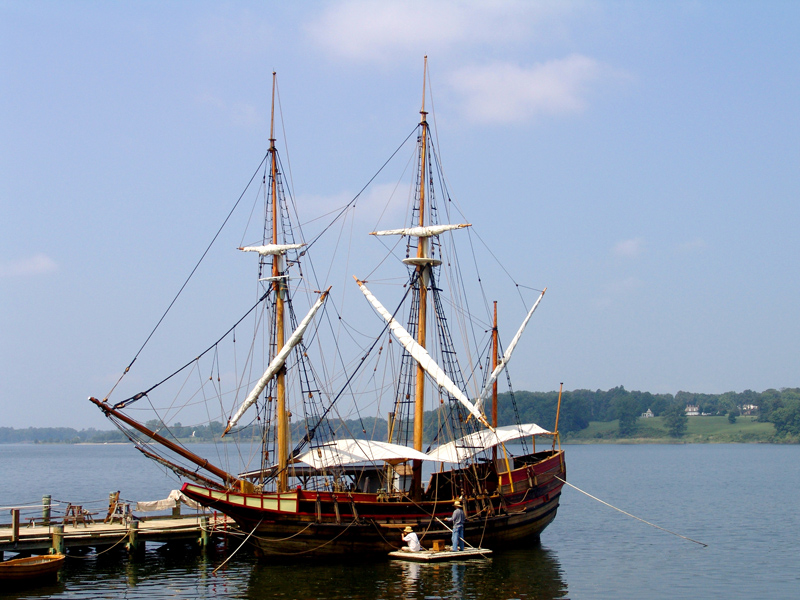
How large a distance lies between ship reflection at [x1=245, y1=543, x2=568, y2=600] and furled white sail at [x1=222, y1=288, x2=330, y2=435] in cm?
764

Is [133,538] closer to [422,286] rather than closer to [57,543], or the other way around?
[57,543]

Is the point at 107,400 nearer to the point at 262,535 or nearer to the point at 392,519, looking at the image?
the point at 262,535

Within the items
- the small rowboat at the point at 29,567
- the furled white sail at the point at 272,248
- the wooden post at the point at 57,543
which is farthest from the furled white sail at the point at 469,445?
the small rowboat at the point at 29,567

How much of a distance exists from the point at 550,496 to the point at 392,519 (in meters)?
11.0

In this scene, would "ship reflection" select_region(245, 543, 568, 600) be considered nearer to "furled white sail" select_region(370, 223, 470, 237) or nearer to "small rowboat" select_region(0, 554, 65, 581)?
"small rowboat" select_region(0, 554, 65, 581)

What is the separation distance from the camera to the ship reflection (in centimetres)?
3209

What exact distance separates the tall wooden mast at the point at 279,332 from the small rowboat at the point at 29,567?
36.0ft

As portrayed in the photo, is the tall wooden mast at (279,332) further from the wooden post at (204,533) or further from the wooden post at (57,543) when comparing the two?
the wooden post at (57,543)

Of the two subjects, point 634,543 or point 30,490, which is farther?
point 30,490

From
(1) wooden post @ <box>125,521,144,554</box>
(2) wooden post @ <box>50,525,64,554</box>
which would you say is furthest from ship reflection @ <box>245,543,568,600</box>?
(2) wooden post @ <box>50,525,64,554</box>

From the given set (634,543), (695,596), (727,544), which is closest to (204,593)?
(695,596)

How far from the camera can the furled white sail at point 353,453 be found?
40469 millimetres

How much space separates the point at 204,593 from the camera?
32.9m

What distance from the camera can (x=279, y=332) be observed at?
44.0m
